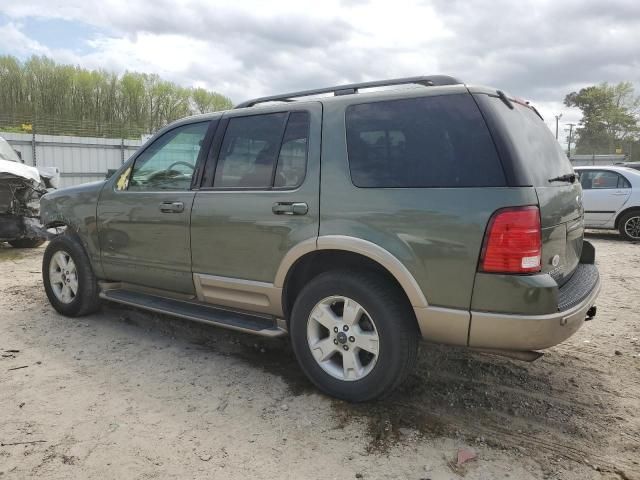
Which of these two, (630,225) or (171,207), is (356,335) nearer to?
(171,207)

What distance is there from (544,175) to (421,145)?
71 cm

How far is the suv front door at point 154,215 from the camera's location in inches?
153

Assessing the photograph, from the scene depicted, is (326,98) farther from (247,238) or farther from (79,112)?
(79,112)

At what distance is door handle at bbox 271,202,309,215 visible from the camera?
3203 mm

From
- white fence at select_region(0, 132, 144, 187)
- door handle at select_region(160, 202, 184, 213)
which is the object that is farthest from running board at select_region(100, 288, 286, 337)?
white fence at select_region(0, 132, 144, 187)

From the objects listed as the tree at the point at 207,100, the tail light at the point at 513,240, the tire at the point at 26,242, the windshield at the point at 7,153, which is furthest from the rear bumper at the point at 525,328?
the tree at the point at 207,100

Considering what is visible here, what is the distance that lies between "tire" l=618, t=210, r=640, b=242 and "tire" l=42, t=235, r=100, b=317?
Result: 9.82 meters

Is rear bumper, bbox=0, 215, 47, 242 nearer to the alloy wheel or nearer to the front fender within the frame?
the front fender

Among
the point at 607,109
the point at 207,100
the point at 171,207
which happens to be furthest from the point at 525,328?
the point at 607,109

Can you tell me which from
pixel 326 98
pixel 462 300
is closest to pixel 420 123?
pixel 326 98

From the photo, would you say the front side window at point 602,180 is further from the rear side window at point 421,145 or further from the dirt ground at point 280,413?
the rear side window at point 421,145

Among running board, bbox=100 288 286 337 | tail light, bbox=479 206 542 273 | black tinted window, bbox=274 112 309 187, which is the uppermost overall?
black tinted window, bbox=274 112 309 187

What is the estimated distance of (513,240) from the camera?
8.41 ft

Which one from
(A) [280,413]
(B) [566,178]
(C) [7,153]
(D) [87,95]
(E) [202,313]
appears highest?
(D) [87,95]
